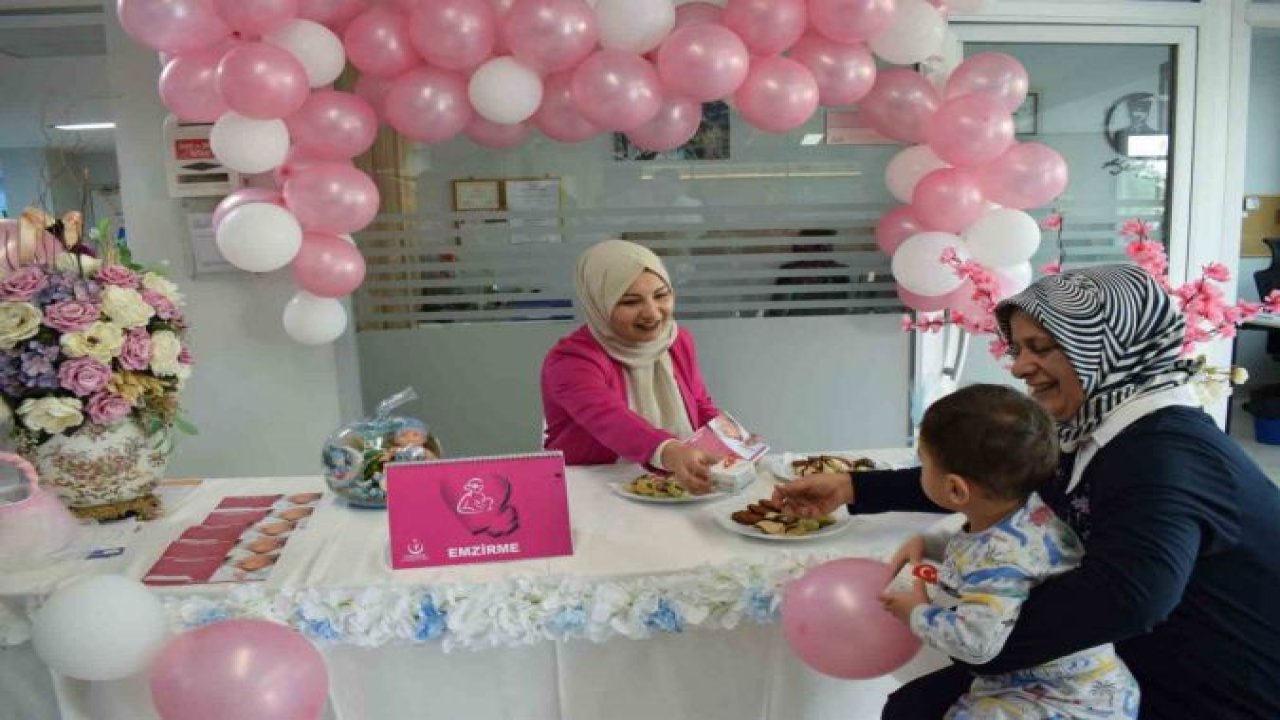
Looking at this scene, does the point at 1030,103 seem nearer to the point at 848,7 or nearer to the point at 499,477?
the point at 848,7

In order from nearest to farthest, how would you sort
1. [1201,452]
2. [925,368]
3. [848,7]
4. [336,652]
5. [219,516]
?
[1201,452]
[336,652]
[219,516]
[848,7]
[925,368]

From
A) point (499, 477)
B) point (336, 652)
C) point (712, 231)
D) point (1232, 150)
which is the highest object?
point (1232, 150)

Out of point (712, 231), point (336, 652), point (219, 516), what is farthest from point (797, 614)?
point (712, 231)

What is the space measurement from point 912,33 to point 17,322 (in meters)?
2.49

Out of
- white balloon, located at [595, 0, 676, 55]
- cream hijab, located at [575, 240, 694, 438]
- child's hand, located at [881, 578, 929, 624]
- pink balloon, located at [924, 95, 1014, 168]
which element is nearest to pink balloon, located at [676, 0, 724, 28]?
white balloon, located at [595, 0, 676, 55]

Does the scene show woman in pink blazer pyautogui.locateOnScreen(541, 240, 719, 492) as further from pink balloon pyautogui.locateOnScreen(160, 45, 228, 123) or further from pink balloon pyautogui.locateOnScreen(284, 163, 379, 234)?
pink balloon pyautogui.locateOnScreen(160, 45, 228, 123)

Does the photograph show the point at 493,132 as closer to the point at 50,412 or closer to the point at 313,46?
the point at 313,46

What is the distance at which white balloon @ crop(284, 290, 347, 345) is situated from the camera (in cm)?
294

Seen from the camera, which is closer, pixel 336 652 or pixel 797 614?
pixel 797 614

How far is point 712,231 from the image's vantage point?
3.68 meters

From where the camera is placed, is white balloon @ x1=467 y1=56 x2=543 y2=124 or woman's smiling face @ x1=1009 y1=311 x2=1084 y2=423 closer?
woman's smiling face @ x1=1009 y1=311 x2=1084 y2=423

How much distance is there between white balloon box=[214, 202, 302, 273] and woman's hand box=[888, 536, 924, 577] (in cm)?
201

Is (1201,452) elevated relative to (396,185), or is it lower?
lower

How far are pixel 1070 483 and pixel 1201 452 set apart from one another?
210mm
